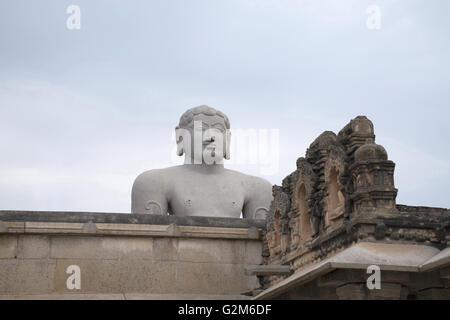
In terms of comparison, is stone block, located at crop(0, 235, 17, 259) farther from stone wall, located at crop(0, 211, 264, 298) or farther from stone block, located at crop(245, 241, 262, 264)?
stone block, located at crop(245, 241, 262, 264)

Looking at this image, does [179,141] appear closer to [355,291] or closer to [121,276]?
[121,276]

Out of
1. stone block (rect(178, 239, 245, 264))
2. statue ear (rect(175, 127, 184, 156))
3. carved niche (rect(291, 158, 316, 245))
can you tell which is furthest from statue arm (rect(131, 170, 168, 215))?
carved niche (rect(291, 158, 316, 245))

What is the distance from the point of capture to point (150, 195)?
A: 64.4 feet

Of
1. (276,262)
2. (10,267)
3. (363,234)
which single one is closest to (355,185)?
(363,234)

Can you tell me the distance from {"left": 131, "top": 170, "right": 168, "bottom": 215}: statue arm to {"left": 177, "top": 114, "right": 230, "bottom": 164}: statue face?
992 mm

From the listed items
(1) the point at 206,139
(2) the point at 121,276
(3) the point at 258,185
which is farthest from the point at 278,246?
(1) the point at 206,139

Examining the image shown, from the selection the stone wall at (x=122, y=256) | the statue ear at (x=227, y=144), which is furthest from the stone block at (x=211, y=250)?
the statue ear at (x=227, y=144)

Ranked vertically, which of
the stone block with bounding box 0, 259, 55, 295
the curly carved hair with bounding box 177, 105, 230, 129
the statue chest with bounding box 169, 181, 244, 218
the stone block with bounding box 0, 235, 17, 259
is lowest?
the stone block with bounding box 0, 259, 55, 295

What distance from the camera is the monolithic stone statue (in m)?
19.5

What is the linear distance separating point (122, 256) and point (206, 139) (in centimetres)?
448

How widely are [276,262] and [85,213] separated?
3954 millimetres

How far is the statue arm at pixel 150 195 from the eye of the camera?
19547 mm

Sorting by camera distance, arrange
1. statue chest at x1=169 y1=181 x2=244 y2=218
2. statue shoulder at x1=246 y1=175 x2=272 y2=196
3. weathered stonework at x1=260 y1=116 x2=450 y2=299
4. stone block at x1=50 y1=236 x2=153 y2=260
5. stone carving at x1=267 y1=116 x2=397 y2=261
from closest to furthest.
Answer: weathered stonework at x1=260 y1=116 x2=450 y2=299
stone carving at x1=267 y1=116 x2=397 y2=261
stone block at x1=50 y1=236 x2=153 y2=260
statue chest at x1=169 y1=181 x2=244 y2=218
statue shoulder at x1=246 y1=175 x2=272 y2=196
